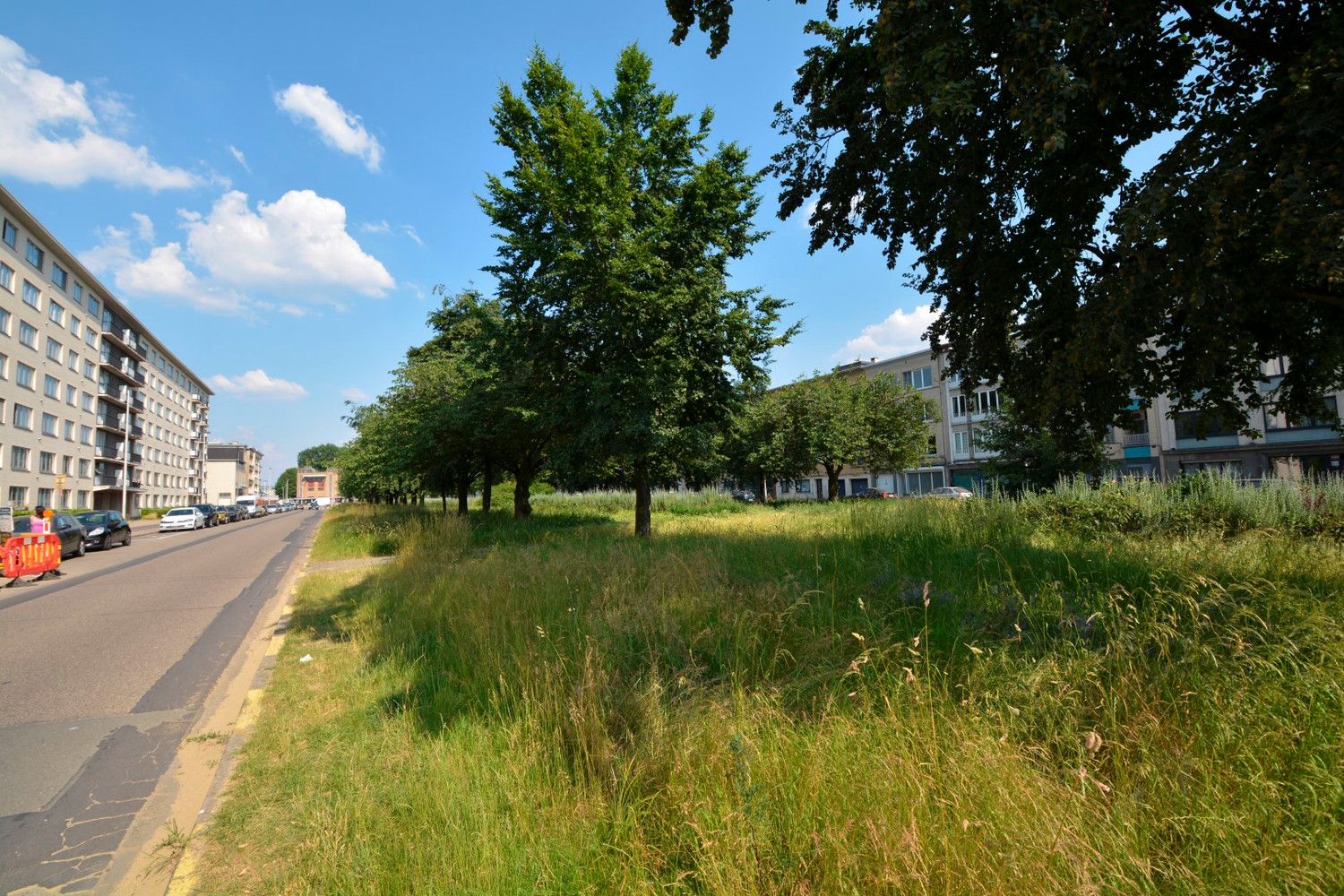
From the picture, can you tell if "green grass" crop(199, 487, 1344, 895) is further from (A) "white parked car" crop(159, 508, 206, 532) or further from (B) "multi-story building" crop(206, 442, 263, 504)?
(B) "multi-story building" crop(206, 442, 263, 504)

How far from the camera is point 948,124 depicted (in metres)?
6.78

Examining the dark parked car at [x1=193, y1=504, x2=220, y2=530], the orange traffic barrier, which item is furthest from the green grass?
the dark parked car at [x1=193, y1=504, x2=220, y2=530]

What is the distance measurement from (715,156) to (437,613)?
11.8m

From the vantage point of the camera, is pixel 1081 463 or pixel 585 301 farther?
pixel 1081 463

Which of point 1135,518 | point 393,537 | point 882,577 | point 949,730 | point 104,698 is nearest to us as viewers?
point 949,730

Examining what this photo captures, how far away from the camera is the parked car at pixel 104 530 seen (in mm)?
21719

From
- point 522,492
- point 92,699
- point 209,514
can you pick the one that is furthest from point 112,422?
point 92,699

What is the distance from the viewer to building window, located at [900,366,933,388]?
5638 cm

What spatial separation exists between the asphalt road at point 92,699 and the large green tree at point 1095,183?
24.9 feet

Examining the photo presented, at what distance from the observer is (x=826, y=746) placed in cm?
292

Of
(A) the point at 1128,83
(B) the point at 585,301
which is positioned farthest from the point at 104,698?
(A) the point at 1128,83

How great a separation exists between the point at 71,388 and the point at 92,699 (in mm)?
60966

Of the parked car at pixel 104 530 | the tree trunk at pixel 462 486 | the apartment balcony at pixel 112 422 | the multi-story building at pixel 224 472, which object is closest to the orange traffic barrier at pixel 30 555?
the parked car at pixel 104 530

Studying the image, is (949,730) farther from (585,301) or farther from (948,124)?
(585,301)
